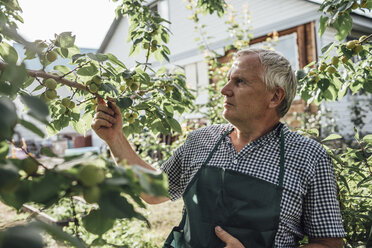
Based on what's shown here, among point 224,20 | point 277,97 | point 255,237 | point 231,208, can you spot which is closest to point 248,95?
point 277,97

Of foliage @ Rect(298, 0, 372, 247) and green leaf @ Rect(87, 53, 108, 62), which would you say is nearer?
green leaf @ Rect(87, 53, 108, 62)

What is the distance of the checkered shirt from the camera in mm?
1756

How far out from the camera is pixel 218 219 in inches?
72.3

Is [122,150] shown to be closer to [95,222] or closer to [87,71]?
[87,71]

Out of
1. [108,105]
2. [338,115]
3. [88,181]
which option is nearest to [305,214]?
[108,105]

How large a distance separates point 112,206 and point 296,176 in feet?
4.59

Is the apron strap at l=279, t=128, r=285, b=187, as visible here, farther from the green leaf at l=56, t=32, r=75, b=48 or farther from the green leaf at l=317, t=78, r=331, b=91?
the green leaf at l=56, t=32, r=75, b=48

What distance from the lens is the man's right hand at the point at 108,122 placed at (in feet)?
6.14

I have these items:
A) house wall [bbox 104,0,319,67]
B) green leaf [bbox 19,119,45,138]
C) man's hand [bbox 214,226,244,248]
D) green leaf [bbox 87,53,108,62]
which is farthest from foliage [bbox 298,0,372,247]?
house wall [bbox 104,0,319,67]

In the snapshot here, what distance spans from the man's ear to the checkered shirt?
5.4 inches

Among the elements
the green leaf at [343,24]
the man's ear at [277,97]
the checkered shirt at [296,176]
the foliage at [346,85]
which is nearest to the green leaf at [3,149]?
the checkered shirt at [296,176]

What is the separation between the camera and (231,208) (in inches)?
71.7

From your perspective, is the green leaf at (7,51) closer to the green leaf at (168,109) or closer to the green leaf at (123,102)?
the green leaf at (123,102)

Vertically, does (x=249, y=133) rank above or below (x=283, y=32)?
above
